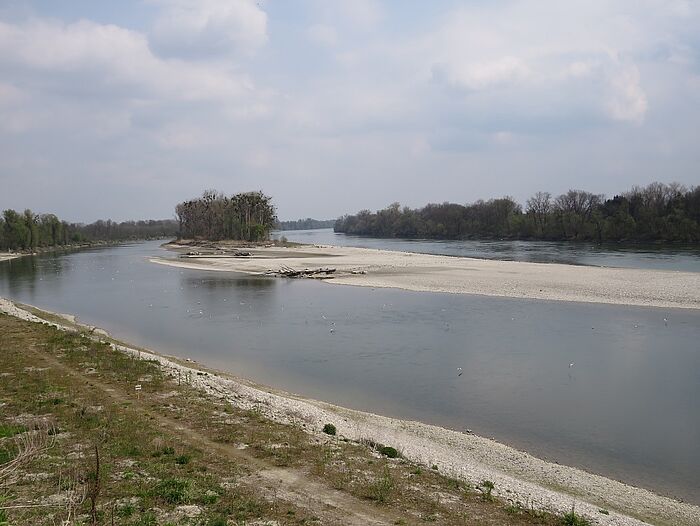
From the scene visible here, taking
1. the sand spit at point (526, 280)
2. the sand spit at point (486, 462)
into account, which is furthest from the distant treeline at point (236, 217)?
the sand spit at point (486, 462)

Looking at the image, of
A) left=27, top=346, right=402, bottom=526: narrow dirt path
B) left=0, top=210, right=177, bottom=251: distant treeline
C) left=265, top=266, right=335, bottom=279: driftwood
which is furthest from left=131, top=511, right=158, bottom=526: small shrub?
left=0, top=210, right=177, bottom=251: distant treeline

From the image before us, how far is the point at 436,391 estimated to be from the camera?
52.4ft

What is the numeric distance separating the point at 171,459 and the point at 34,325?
16.6 metres

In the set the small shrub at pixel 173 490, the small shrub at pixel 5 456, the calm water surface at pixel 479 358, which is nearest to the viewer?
the small shrub at pixel 173 490

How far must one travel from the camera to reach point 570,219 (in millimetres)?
104312

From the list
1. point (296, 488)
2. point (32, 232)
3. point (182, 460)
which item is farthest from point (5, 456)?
point (32, 232)

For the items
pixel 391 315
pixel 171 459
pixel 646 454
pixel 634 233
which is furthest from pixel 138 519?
pixel 634 233

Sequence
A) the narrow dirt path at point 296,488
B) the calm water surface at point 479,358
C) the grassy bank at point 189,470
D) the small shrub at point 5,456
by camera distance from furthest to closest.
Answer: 1. the calm water surface at point 479,358
2. the small shrub at point 5,456
3. the narrow dirt path at point 296,488
4. the grassy bank at point 189,470

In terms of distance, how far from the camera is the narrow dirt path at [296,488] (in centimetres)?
731

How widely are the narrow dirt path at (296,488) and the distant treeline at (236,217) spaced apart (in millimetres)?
94070

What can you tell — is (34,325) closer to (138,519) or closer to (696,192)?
(138,519)

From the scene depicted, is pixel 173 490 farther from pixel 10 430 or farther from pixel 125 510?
pixel 10 430

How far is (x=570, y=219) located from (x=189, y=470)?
4190 inches

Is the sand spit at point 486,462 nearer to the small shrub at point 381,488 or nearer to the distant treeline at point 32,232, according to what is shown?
the small shrub at point 381,488
